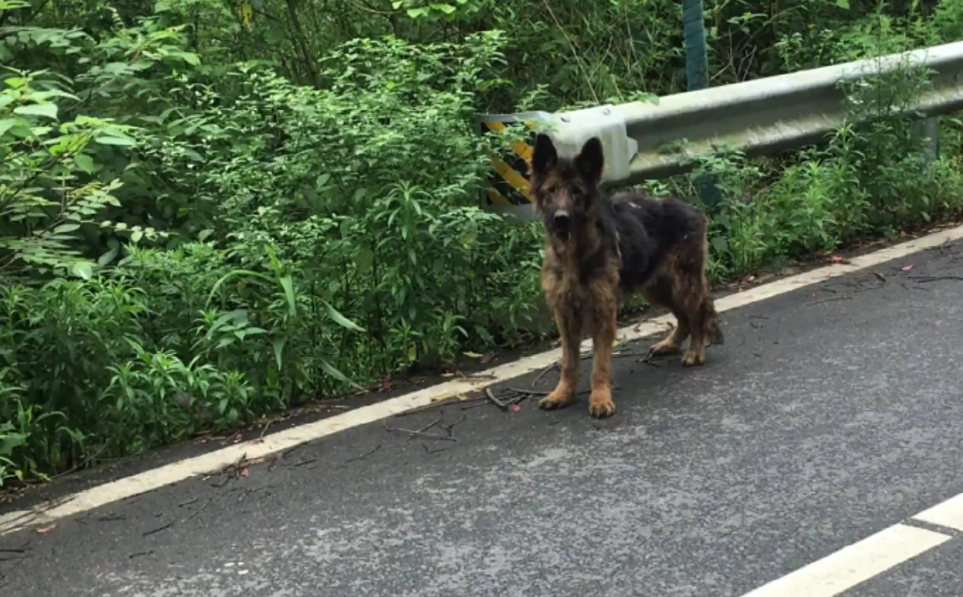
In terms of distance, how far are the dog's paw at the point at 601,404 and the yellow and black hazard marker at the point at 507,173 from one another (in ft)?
5.03

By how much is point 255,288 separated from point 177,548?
197 centimetres

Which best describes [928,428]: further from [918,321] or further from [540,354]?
[540,354]

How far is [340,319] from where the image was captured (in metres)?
5.12

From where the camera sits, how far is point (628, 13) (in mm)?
8391

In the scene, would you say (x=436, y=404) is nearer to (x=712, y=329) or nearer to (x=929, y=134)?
(x=712, y=329)

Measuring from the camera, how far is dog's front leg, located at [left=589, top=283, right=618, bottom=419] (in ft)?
15.8

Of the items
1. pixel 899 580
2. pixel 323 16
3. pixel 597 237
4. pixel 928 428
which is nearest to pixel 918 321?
pixel 928 428

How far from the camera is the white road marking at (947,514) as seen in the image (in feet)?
11.0

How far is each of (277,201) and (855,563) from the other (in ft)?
11.9

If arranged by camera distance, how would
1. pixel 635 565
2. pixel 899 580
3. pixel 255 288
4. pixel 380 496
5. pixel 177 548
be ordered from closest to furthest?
pixel 899 580 → pixel 635 565 → pixel 177 548 → pixel 380 496 → pixel 255 288

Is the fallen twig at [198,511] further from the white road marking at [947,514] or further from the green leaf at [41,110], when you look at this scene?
the white road marking at [947,514]

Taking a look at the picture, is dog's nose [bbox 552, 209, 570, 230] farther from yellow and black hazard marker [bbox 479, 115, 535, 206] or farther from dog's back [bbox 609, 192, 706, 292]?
yellow and black hazard marker [bbox 479, 115, 535, 206]

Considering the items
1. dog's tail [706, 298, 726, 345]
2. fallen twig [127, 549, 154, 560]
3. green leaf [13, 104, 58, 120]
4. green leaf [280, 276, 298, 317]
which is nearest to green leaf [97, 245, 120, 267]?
green leaf [280, 276, 298, 317]

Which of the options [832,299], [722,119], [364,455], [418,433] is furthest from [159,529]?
[722,119]
